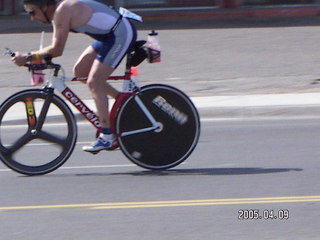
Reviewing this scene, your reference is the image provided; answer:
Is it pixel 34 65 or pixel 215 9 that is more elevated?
pixel 34 65

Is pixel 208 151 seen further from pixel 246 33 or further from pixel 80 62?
pixel 246 33

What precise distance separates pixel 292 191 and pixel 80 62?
2330mm

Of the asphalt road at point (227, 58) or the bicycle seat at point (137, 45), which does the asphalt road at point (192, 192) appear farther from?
the asphalt road at point (227, 58)

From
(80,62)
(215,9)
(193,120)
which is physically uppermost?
(80,62)

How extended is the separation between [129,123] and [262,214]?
82.2 inches

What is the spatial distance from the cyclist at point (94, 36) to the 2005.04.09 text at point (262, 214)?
1965mm

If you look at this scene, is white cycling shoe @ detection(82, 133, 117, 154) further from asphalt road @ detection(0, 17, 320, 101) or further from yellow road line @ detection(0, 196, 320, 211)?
asphalt road @ detection(0, 17, 320, 101)

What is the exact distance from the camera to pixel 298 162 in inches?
339

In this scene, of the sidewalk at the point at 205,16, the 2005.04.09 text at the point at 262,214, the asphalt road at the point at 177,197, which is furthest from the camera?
the sidewalk at the point at 205,16

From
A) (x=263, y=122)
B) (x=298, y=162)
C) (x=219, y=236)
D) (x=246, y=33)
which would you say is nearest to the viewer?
(x=219, y=236)

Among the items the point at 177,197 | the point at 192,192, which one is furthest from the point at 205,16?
the point at 177,197

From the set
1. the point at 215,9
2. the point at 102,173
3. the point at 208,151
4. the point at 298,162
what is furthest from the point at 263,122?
the point at 215,9

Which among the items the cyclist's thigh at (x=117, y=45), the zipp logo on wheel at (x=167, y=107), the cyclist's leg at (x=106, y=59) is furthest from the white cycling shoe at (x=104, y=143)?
the cyclist's thigh at (x=117, y=45)

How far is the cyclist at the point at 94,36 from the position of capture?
25.1 feet
